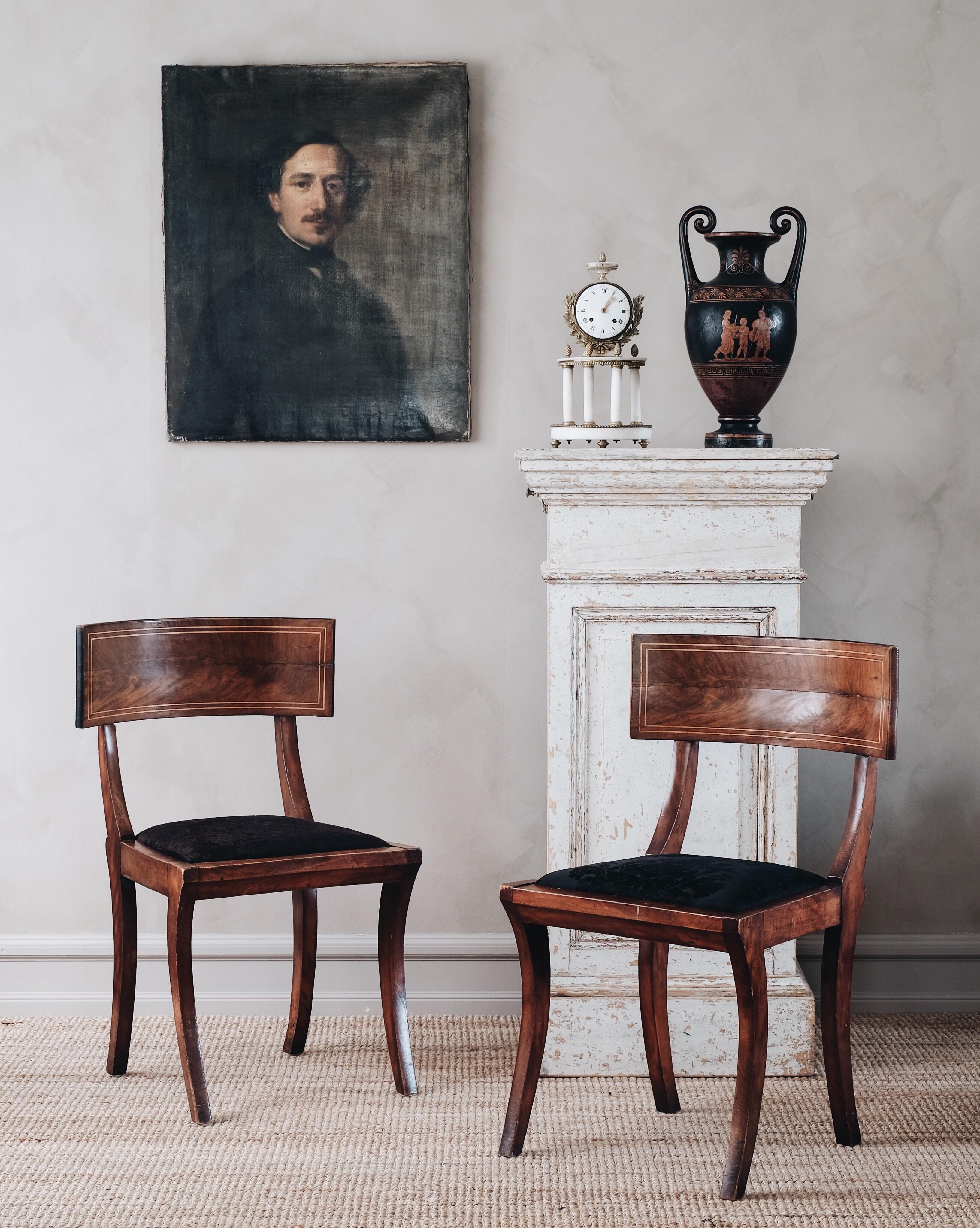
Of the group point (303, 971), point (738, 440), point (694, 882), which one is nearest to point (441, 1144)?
point (303, 971)

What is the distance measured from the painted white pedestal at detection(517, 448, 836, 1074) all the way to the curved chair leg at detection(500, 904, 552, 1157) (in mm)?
339

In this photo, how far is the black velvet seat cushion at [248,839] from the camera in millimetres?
2002

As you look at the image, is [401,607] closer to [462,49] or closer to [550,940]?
[550,940]

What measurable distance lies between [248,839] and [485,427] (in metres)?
1.09

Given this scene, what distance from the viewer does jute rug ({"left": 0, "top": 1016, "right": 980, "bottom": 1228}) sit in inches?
68.3

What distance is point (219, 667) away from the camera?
233cm

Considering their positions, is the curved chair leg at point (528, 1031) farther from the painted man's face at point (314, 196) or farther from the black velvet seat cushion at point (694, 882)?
the painted man's face at point (314, 196)

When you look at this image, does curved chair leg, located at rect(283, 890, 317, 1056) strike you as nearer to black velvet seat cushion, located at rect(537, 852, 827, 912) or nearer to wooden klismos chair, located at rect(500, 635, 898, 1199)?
wooden klismos chair, located at rect(500, 635, 898, 1199)

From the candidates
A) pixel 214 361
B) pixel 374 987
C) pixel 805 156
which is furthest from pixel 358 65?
pixel 374 987

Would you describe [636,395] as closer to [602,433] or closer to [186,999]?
[602,433]

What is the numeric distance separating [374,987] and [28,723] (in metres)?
1.01

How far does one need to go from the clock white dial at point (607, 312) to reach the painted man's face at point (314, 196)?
0.64 meters

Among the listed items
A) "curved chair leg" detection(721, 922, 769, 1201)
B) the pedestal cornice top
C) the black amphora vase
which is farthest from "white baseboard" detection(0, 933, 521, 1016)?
the black amphora vase

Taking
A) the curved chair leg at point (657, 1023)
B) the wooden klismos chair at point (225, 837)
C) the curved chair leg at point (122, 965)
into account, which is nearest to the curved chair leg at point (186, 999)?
the wooden klismos chair at point (225, 837)
